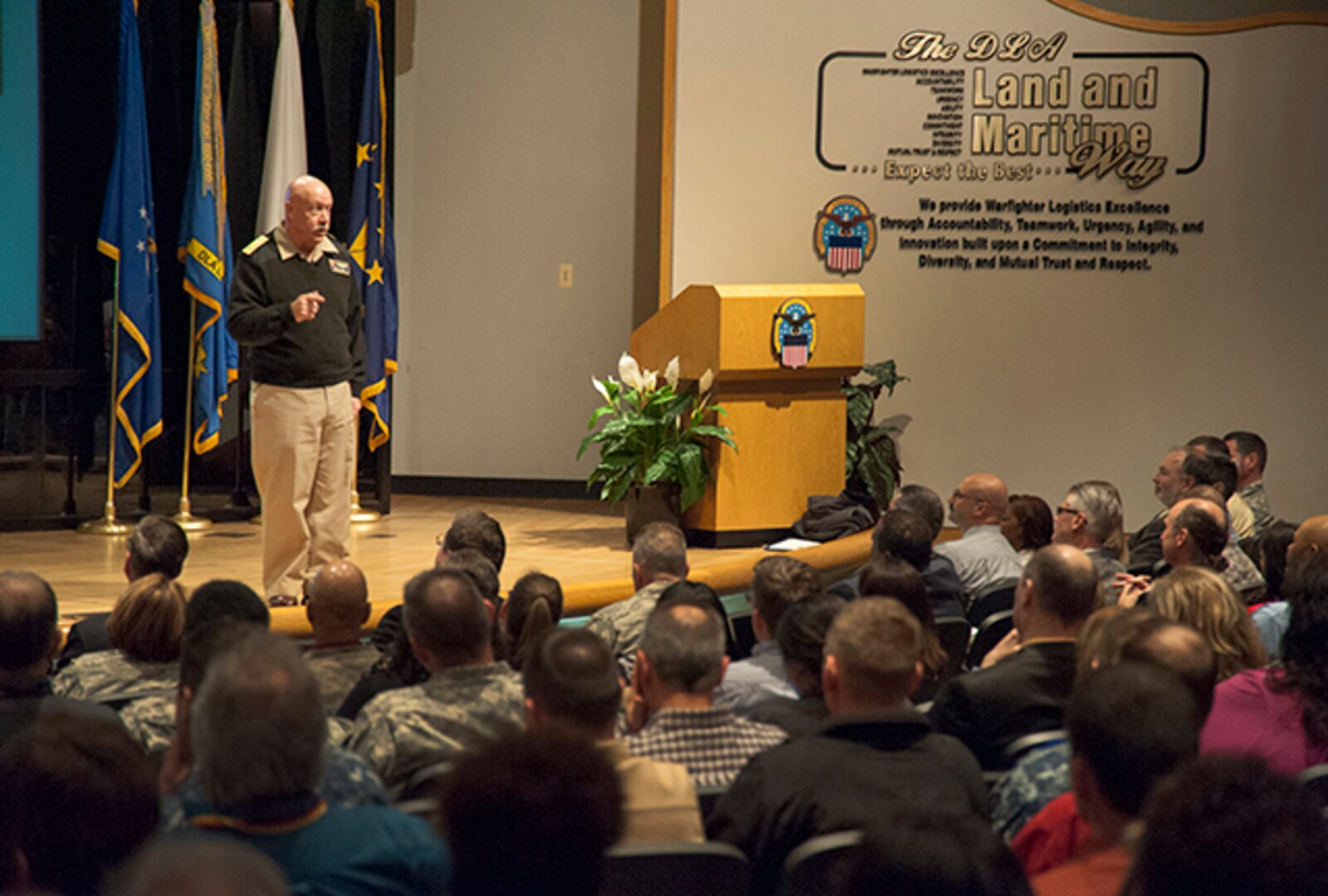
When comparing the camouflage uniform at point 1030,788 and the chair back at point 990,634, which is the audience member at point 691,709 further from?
the chair back at point 990,634

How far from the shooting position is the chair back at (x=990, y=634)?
4.06m

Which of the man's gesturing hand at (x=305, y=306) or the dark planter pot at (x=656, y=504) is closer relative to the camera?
the man's gesturing hand at (x=305, y=306)

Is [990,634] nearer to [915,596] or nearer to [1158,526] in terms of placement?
[915,596]

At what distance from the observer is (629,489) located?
699 cm

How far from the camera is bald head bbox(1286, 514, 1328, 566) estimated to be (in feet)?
13.2

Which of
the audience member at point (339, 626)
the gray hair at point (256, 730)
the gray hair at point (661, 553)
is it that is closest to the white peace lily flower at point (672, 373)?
the gray hair at point (661, 553)

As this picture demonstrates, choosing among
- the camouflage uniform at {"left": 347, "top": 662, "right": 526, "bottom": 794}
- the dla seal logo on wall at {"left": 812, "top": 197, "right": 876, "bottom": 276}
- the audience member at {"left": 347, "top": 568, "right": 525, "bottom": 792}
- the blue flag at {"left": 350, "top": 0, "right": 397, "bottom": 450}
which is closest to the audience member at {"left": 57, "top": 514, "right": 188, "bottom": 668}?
the audience member at {"left": 347, "top": 568, "right": 525, "bottom": 792}

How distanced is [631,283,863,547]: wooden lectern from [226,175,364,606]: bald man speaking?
6.31 feet

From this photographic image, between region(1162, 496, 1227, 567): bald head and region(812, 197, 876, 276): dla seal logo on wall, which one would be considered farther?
region(812, 197, 876, 276): dla seal logo on wall

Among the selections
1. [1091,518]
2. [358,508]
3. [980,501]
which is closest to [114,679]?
[980,501]

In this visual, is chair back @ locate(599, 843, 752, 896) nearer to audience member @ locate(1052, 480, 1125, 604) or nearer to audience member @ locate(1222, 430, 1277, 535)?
audience member @ locate(1052, 480, 1125, 604)

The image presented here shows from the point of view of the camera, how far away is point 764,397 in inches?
271

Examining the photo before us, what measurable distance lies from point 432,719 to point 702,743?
20.1 inches

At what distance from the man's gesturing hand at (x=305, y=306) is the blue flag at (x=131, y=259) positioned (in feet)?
8.00
